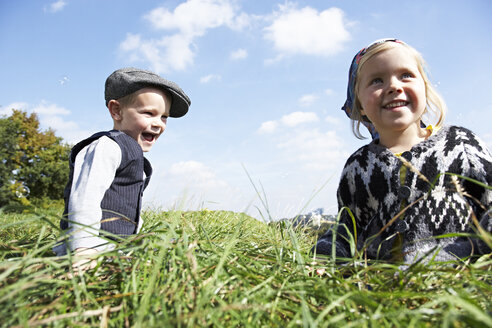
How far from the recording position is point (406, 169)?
7.64 feet

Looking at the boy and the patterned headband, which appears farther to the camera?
the patterned headband

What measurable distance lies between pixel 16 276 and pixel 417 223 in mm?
2188

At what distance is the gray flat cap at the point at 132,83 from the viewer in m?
3.20

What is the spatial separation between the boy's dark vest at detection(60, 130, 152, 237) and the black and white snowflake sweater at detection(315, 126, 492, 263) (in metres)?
1.52

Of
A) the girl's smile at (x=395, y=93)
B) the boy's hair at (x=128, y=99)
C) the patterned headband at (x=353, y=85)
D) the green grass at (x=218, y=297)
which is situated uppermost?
the patterned headband at (x=353, y=85)

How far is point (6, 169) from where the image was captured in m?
27.6

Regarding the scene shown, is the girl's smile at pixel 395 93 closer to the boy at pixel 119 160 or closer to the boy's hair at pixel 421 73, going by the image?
the boy's hair at pixel 421 73

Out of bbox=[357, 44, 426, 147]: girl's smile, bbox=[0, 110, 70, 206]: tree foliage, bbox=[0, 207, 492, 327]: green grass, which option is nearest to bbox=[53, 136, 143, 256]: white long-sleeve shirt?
bbox=[0, 207, 492, 327]: green grass

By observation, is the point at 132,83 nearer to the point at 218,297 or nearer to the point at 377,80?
the point at 377,80

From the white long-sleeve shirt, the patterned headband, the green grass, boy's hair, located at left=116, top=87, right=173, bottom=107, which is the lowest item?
the green grass

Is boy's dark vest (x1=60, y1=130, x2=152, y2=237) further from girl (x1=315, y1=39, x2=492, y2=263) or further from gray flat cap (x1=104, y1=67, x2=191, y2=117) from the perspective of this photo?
girl (x1=315, y1=39, x2=492, y2=263)

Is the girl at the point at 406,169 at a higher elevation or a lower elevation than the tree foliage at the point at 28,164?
lower

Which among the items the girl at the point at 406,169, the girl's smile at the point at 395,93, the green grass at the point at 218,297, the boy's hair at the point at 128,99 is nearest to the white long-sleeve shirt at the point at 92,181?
the boy's hair at the point at 128,99

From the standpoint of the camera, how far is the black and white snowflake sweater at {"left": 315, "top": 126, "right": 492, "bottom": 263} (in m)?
2.13
